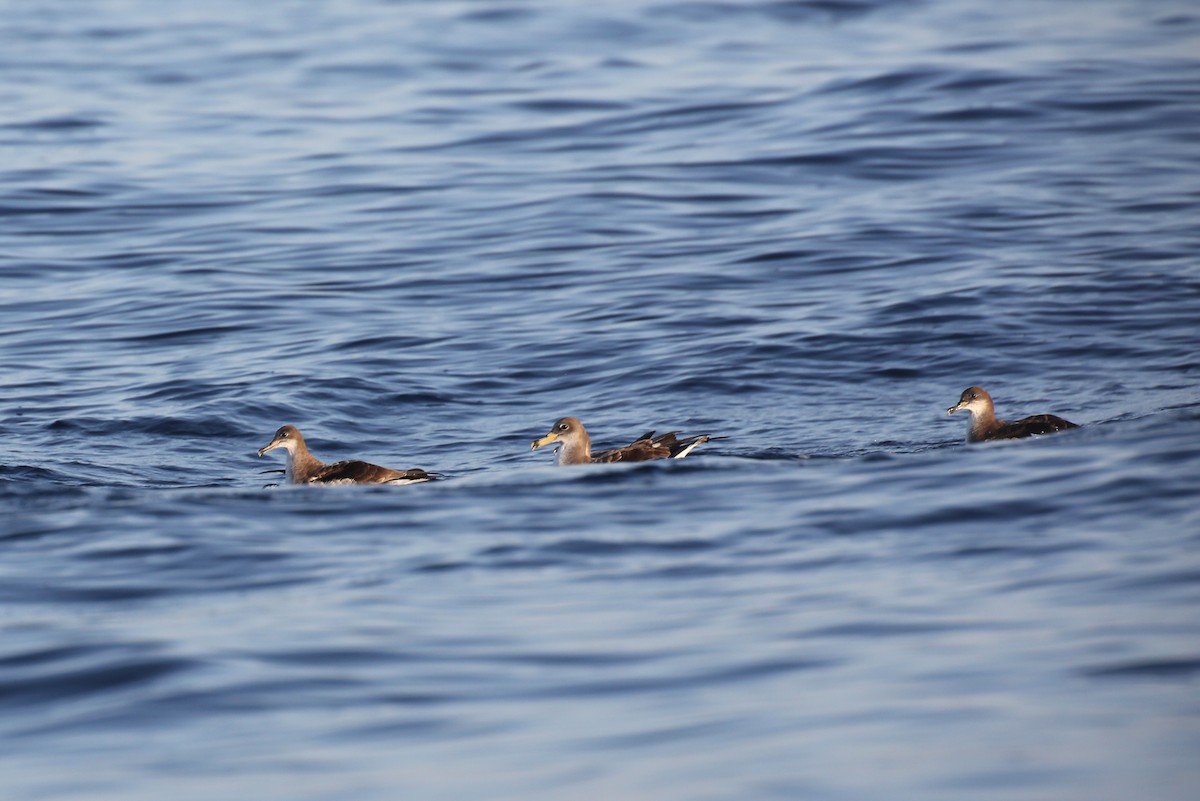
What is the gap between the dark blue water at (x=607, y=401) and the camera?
18.9 ft

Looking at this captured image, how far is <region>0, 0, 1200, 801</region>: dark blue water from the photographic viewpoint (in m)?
5.77

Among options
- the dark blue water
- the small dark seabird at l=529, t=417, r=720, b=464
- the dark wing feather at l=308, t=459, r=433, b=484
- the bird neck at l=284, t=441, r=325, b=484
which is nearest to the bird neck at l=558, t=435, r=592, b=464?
the small dark seabird at l=529, t=417, r=720, b=464

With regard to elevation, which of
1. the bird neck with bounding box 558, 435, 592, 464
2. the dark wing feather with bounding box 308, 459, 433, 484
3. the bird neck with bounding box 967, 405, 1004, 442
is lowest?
the bird neck with bounding box 967, 405, 1004, 442

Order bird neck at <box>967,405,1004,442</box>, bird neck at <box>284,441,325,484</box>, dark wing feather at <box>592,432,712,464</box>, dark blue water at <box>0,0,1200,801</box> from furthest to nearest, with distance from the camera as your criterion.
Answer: bird neck at <box>967,405,1004,442</box>
bird neck at <box>284,441,325,484</box>
dark wing feather at <box>592,432,712,464</box>
dark blue water at <box>0,0,1200,801</box>

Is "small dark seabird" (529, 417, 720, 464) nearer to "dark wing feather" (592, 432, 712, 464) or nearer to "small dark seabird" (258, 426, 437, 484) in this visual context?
"dark wing feather" (592, 432, 712, 464)

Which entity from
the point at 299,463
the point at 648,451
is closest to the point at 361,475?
the point at 299,463

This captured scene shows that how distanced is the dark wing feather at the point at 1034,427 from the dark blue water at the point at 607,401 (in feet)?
1.53

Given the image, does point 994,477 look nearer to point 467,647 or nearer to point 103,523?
point 467,647

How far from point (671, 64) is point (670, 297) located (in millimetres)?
10997

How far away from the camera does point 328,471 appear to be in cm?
1036

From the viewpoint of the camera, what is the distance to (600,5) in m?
30.8

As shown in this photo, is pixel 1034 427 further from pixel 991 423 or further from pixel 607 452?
pixel 607 452

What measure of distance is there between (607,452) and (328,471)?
1748 mm

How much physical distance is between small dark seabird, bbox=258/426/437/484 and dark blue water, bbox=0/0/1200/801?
0.45 meters
